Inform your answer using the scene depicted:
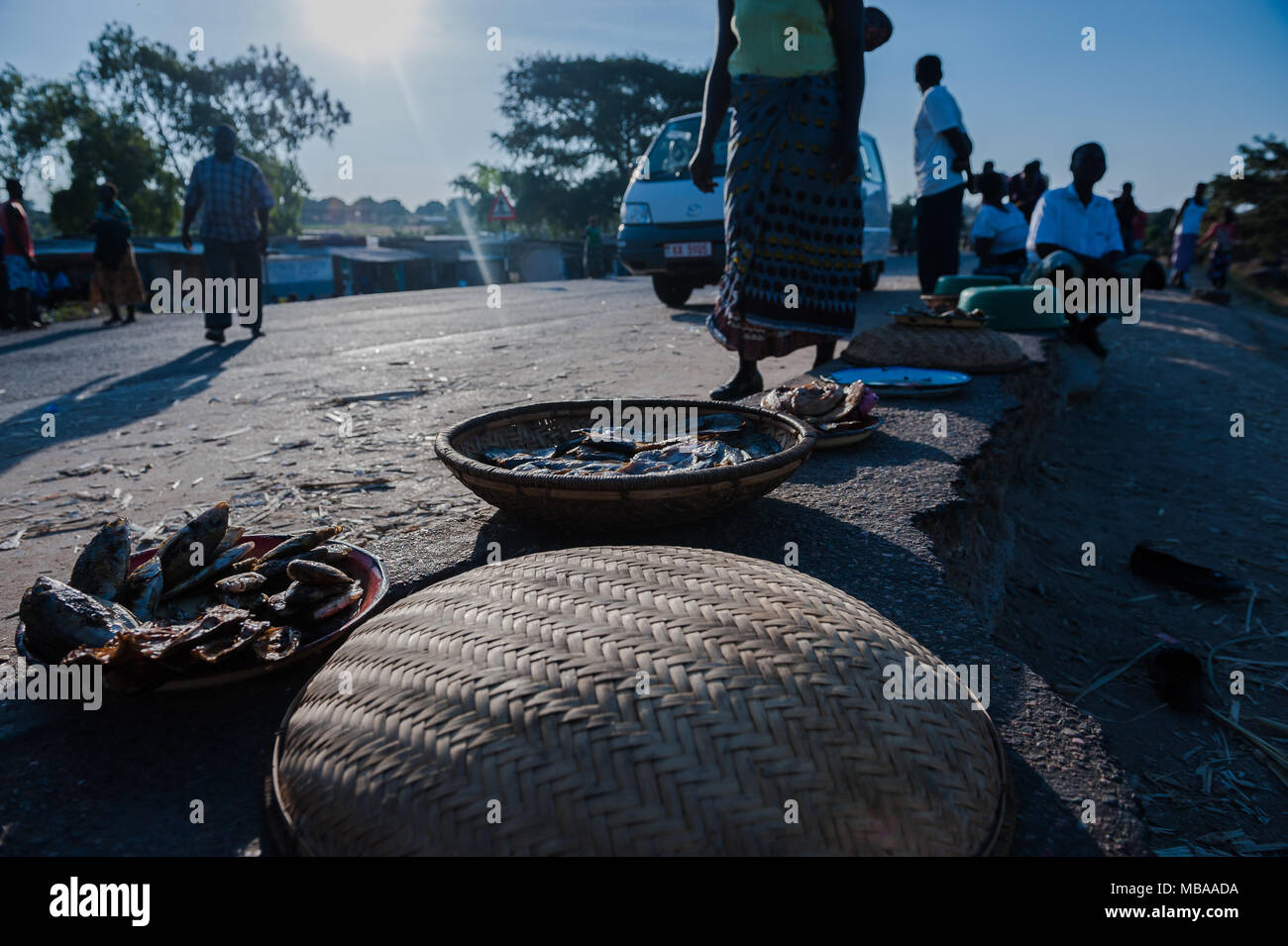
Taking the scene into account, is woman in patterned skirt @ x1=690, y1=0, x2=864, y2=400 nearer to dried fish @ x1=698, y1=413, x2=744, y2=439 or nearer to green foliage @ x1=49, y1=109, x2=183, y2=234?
dried fish @ x1=698, y1=413, x2=744, y2=439

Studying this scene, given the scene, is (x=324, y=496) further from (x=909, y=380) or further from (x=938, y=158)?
(x=938, y=158)

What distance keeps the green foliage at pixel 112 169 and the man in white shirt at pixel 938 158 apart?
3200 centimetres

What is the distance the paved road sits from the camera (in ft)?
4.71

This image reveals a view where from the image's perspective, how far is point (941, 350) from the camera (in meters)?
4.69

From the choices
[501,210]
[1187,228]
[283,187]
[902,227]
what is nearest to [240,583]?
[501,210]

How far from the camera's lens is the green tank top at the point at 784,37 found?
12.4ft

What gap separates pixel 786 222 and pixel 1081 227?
4.12m

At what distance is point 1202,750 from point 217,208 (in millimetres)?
8188

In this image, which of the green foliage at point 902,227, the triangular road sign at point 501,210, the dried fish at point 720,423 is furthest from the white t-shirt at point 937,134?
the green foliage at point 902,227

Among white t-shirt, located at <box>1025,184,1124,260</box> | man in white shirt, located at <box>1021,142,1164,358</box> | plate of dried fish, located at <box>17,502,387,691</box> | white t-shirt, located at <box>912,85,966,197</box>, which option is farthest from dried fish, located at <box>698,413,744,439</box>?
white t-shirt, located at <box>1025,184,1124,260</box>

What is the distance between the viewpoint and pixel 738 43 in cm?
399
